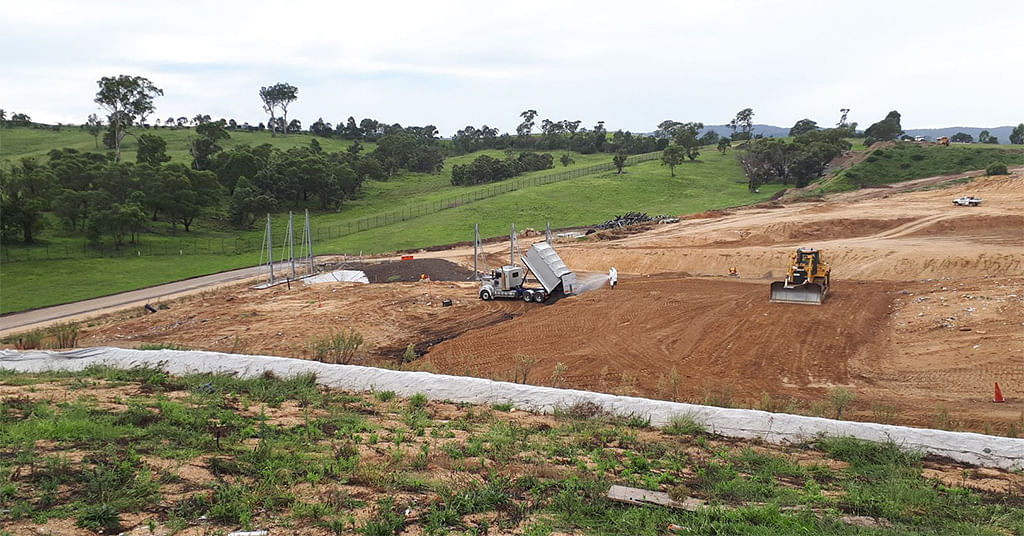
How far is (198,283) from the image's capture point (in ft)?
135

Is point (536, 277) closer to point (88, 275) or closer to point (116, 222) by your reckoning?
point (88, 275)

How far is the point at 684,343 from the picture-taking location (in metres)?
21.7

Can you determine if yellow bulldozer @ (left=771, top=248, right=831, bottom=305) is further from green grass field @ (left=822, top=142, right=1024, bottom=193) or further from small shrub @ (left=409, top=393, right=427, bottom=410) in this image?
green grass field @ (left=822, top=142, right=1024, bottom=193)

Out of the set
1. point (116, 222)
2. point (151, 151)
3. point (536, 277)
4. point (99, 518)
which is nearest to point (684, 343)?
point (536, 277)

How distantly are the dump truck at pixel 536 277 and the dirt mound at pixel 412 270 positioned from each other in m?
7.47

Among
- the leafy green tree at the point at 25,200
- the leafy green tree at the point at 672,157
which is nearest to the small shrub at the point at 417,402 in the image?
the leafy green tree at the point at 25,200

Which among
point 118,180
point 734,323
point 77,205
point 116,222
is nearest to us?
point 734,323

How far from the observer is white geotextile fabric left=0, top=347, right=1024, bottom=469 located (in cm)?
1054

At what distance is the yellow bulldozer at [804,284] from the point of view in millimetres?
26156

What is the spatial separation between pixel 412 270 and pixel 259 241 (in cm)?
2568

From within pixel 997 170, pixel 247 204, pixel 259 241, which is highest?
pixel 997 170

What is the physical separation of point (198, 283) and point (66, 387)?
102ft

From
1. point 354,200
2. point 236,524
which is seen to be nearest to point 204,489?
point 236,524

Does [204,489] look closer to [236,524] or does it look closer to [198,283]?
[236,524]
